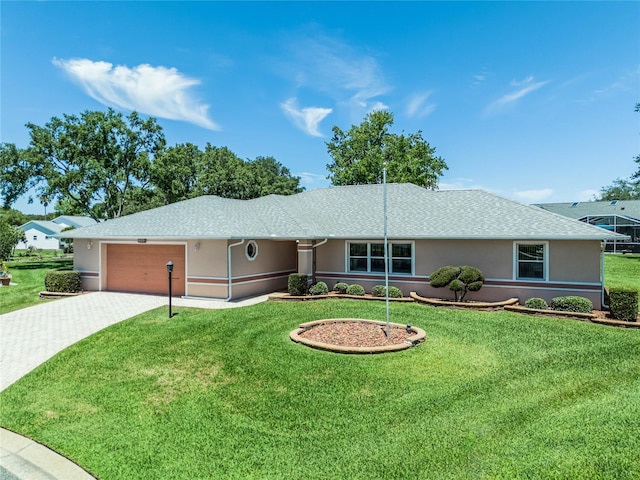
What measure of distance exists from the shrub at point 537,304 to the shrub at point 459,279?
1673mm

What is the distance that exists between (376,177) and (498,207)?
20.9 meters

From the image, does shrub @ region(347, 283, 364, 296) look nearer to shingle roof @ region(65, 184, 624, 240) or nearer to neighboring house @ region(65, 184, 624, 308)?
neighboring house @ region(65, 184, 624, 308)

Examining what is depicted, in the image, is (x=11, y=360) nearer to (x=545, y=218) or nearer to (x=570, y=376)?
(x=570, y=376)

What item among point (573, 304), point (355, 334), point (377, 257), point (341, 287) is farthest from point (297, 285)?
point (573, 304)

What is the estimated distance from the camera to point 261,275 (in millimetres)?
16406

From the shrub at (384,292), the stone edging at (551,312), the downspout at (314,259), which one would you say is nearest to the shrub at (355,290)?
the shrub at (384,292)

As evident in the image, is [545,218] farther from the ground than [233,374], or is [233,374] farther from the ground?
[545,218]

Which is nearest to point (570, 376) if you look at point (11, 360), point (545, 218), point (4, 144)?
point (545, 218)

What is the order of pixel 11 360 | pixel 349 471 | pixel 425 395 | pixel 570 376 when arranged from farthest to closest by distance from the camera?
pixel 11 360, pixel 570 376, pixel 425 395, pixel 349 471

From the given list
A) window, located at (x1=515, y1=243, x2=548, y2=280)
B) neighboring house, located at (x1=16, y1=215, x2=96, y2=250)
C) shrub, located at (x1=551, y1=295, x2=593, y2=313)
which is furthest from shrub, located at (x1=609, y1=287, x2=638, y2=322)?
neighboring house, located at (x1=16, y1=215, x2=96, y2=250)

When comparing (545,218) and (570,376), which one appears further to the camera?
(545,218)

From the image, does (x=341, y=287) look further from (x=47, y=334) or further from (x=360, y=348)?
(x=47, y=334)

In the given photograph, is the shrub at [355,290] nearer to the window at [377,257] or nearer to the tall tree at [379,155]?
the window at [377,257]

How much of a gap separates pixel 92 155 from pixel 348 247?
2618cm
